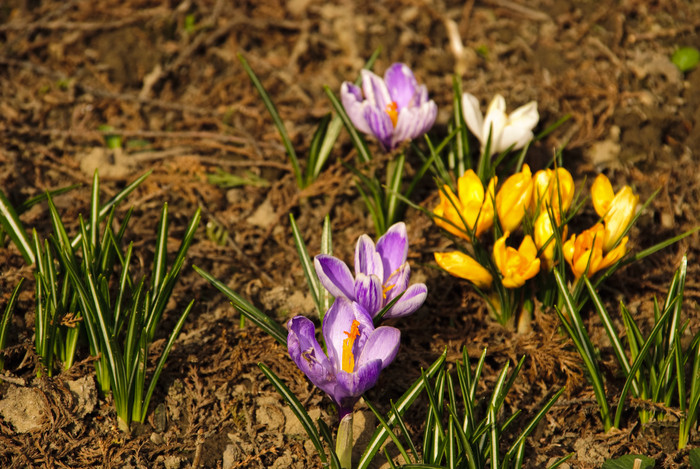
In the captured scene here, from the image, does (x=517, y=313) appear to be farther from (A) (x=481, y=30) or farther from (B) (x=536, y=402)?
(A) (x=481, y=30)

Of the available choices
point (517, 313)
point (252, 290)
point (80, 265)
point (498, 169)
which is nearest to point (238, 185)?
point (252, 290)

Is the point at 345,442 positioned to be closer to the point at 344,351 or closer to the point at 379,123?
the point at 344,351

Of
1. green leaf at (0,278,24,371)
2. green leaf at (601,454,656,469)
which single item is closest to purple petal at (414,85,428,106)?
green leaf at (601,454,656,469)

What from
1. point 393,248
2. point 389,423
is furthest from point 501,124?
point 389,423

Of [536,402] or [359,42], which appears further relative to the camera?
[359,42]

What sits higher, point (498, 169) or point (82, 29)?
point (82, 29)

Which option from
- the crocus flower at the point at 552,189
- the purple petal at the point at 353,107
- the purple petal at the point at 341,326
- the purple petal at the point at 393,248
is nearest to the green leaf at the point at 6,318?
the purple petal at the point at 341,326

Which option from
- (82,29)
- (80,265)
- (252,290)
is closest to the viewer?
(80,265)

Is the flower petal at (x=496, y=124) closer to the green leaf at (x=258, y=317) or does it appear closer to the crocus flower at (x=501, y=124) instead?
the crocus flower at (x=501, y=124)

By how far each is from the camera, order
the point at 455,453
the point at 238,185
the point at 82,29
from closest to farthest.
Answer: the point at 455,453
the point at 238,185
the point at 82,29
